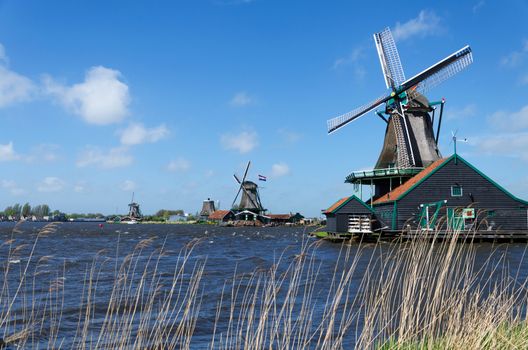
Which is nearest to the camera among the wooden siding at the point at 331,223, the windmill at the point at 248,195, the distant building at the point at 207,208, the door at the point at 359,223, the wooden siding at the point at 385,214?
the wooden siding at the point at 385,214

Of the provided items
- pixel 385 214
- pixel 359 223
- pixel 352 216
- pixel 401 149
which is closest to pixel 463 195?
pixel 385 214

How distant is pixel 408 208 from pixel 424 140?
8.49 metres

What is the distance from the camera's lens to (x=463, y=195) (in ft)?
90.4

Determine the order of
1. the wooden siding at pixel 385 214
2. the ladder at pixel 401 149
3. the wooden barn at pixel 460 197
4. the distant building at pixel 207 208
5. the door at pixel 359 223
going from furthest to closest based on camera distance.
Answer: the distant building at pixel 207 208 → the ladder at pixel 401 149 → the door at pixel 359 223 → the wooden siding at pixel 385 214 → the wooden barn at pixel 460 197

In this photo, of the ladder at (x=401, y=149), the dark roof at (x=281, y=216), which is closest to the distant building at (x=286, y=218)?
the dark roof at (x=281, y=216)

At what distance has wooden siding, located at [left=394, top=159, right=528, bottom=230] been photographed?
2759cm

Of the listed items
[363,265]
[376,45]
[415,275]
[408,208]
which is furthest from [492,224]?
[415,275]

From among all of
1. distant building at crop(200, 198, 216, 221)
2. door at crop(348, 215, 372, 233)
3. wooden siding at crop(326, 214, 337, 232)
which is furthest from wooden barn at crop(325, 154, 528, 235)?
distant building at crop(200, 198, 216, 221)

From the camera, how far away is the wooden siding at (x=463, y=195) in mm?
27594

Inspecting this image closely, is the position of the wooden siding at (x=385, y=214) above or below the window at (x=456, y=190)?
below

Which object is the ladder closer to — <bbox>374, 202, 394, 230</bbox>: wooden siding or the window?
<bbox>374, 202, 394, 230</bbox>: wooden siding

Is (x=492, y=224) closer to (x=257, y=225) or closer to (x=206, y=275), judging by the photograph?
(x=206, y=275)

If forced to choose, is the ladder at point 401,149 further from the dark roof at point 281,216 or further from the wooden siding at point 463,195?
the dark roof at point 281,216

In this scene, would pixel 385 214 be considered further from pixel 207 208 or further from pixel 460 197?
pixel 207 208
